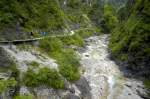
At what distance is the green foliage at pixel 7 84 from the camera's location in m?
25.0

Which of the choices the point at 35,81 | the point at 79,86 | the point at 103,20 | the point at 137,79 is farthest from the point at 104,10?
the point at 35,81

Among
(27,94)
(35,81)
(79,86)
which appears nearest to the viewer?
(27,94)

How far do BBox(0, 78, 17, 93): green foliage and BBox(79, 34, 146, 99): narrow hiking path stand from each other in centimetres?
1408

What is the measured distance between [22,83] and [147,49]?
88.6ft

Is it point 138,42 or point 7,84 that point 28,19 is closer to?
point 7,84

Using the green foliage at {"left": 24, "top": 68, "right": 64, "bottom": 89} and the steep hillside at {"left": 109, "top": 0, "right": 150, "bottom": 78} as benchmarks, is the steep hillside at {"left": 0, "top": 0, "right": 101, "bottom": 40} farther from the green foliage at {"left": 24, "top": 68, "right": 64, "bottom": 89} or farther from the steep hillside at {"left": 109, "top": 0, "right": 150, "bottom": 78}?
the steep hillside at {"left": 109, "top": 0, "right": 150, "bottom": 78}

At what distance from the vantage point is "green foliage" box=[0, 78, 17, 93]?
25.0 m

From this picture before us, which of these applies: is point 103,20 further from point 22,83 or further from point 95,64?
point 22,83

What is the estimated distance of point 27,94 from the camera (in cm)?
2830

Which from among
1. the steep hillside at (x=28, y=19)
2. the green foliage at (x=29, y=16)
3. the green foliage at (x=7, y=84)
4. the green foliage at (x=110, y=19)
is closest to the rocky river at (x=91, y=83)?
the green foliage at (x=7, y=84)

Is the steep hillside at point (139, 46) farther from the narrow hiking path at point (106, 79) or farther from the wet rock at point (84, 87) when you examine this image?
the wet rock at point (84, 87)

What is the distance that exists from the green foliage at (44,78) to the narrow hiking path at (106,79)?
6985 millimetres

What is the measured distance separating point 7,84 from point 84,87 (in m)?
14.9

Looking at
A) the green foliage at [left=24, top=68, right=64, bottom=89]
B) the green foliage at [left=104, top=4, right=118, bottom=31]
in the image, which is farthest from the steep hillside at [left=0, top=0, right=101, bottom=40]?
the green foliage at [left=104, top=4, right=118, bottom=31]
